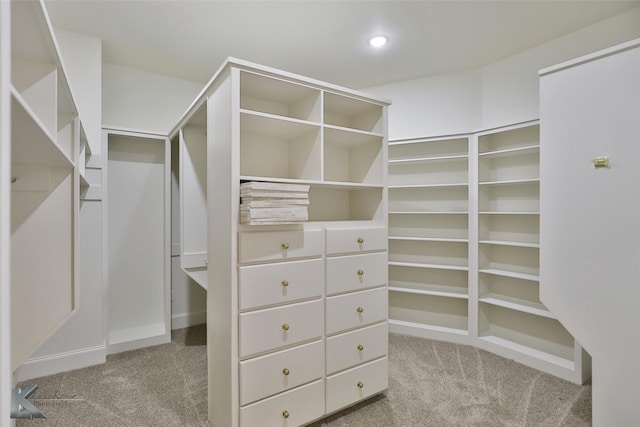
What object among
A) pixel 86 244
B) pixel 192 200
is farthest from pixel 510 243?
pixel 86 244

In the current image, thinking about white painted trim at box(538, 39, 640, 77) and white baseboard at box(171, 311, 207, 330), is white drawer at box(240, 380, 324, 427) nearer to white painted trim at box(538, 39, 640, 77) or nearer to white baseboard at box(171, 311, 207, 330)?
white baseboard at box(171, 311, 207, 330)

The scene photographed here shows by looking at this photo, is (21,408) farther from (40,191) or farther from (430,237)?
(430,237)

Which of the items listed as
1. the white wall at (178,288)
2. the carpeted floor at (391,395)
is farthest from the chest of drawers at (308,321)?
the white wall at (178,288)

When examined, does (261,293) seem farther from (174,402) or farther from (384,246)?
(174,402)

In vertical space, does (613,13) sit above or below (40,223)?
above

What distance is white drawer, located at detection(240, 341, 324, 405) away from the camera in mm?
1637

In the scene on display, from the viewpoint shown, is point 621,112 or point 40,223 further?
point 621,112

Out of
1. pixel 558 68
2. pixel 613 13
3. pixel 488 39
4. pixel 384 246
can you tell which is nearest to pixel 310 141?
pixel 384 246

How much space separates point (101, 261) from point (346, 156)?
92.7 inches

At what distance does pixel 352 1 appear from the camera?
A: 222 cm

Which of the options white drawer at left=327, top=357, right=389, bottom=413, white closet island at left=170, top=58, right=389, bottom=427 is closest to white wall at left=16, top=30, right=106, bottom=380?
white closet island at left=170, top=58, right=389, bottom=427

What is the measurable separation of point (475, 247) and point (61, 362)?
12.6 ft

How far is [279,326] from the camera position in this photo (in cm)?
174

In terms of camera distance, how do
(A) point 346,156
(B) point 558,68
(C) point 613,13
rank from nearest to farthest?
(B) point 558,68 < (C) point 613,13 < (A) point 346,156
